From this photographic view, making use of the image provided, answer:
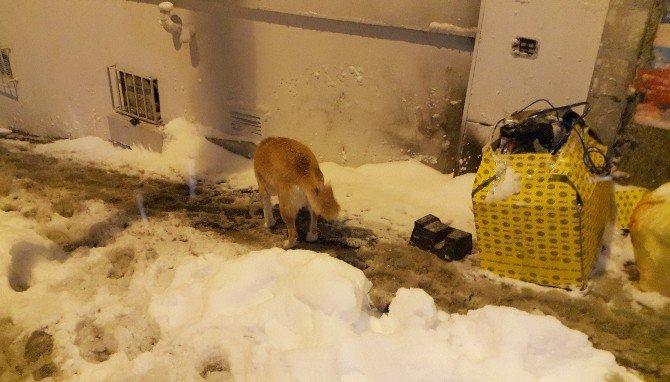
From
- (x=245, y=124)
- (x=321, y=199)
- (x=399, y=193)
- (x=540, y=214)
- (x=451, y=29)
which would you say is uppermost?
(x=451, y=29)

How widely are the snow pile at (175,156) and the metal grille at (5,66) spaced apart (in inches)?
78.0

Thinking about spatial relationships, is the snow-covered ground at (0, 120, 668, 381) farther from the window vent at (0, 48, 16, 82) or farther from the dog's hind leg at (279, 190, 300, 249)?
the window vent at (0, 48, 16, 82)

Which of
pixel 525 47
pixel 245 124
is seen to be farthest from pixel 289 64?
pixel 525 47

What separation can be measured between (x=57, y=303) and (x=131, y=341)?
642 millimetres

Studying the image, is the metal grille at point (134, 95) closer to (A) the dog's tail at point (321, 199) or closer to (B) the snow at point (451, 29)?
(A) the dog's tail at point (321, 199)

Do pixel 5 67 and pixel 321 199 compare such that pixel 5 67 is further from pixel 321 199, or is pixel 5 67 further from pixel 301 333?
pixel 301 333

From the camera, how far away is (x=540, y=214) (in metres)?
3.10

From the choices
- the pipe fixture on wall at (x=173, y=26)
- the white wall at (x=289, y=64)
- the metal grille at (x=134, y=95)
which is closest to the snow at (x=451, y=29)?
the white wall at (x=289, y=64)

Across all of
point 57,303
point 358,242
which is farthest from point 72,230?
point 358,242

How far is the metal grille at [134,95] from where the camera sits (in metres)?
6.01

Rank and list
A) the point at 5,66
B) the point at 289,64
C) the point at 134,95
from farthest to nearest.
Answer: the point at 5,66
the point at 134,95
the point at 289,64

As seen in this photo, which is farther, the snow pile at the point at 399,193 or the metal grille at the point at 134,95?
the metal grille at the point at 134,95

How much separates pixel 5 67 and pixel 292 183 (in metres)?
6.20

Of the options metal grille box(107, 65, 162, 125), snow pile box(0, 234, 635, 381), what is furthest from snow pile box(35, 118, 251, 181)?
snow pile box(0, 234, 635, 381)
